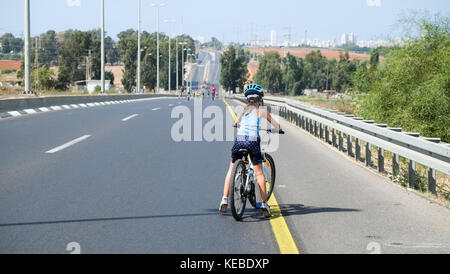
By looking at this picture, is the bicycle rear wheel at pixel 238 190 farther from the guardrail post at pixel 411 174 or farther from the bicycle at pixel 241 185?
the guardrail post at pixel 411 174

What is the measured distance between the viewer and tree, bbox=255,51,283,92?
15862 centimetres

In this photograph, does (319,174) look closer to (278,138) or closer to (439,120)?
(278,138)

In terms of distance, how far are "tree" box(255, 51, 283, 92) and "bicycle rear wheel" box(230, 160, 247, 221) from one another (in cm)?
15064

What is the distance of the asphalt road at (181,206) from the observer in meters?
6.49

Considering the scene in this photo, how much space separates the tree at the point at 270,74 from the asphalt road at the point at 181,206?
475 feet

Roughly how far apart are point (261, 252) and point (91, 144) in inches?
400

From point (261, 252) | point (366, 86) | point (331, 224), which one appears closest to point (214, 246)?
point (261, 252)

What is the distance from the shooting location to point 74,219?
24.5 ft

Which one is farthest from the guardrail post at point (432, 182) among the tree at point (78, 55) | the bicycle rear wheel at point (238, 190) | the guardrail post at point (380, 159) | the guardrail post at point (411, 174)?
the tree at point (78, 55)

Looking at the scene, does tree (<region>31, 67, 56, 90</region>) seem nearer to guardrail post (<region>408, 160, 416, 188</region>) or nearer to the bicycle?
guardrail post (<region>408, 160, 416, 188</region>)

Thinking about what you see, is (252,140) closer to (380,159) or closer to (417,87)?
(380,159)

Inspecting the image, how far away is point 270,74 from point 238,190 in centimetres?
15214

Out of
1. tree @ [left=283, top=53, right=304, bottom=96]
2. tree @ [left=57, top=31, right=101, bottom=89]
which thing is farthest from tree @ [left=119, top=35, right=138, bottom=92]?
tree @ [left=283, top=53, right=304, bottom=96]

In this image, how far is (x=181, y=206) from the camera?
329 inches
